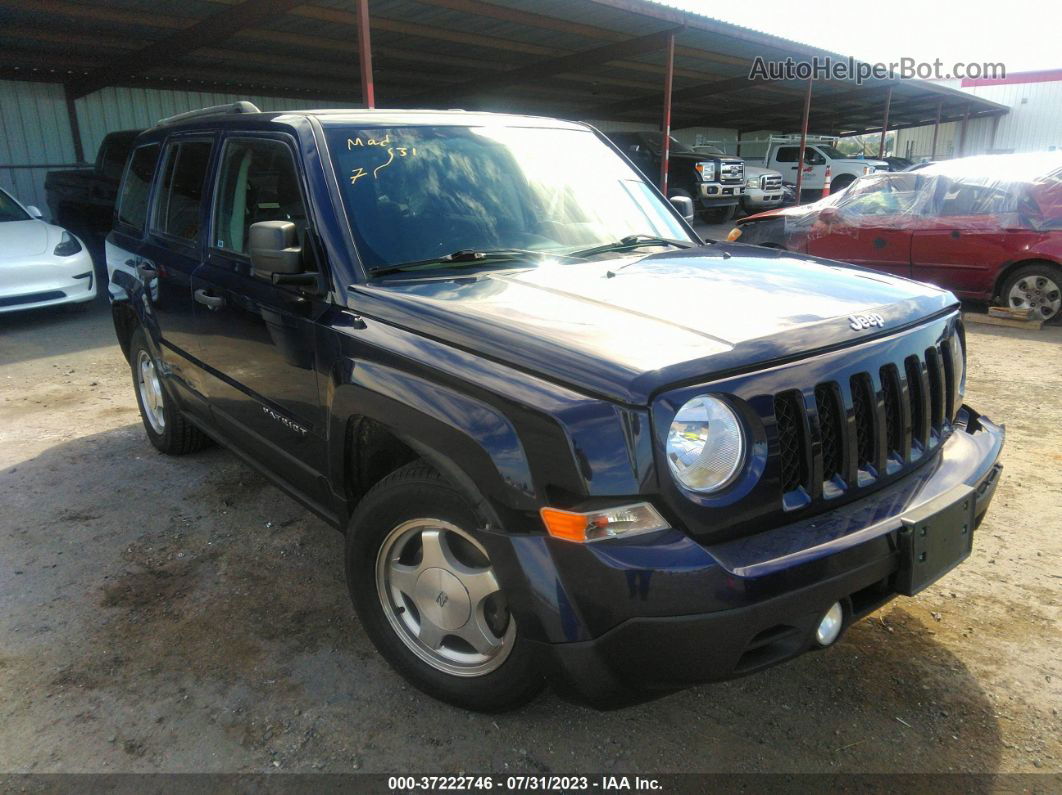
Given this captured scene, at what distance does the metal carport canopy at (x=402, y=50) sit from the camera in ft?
35.2

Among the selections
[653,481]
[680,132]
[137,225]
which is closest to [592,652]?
[653,481]

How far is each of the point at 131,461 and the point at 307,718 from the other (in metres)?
2.83

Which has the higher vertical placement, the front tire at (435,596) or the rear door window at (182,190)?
the rear door window at (182,190)

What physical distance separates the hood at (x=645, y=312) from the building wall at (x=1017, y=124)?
141 ft

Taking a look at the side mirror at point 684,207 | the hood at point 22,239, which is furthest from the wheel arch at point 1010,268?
the hood at point 22,239

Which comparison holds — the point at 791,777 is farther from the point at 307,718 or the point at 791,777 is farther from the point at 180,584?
the point at 180,584

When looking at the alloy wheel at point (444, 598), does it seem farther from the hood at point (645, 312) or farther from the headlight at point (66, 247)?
the headlight at point (66, 247)

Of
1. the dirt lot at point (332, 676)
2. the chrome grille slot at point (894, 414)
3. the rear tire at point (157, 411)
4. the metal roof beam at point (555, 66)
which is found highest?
the metal roof beam at point (555, 66)

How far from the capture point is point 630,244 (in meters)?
3.22

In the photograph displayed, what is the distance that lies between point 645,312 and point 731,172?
16.9 meters

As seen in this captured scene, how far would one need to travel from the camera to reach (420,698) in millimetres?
2559

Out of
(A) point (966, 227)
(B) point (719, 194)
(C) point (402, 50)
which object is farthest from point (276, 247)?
(B) point (719, 194)

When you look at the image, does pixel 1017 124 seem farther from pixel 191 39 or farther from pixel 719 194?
pixel 191 39

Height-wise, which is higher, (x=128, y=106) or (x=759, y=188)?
(x=128, y=106)
